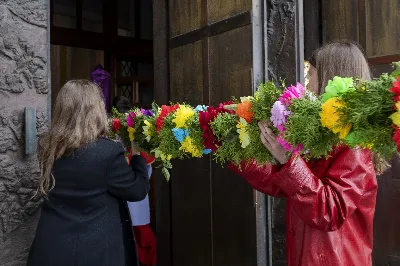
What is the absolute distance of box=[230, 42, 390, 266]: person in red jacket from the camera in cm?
208

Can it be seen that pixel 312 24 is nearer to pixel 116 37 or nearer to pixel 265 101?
pixel 116 37

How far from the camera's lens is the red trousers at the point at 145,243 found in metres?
5.35

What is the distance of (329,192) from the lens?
2.10 m

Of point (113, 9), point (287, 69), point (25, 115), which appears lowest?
point (25, 115)

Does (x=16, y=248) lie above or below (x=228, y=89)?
below

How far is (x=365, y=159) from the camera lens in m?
2.21

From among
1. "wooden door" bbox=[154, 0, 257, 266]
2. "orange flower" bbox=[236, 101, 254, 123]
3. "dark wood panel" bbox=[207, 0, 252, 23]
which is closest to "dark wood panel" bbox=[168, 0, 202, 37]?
"wooden door" bbox=[154, 0, 257, 266]

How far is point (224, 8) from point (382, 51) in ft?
5.42

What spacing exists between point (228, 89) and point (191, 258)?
58.8 inches

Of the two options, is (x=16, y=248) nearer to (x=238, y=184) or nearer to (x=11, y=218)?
(x=11, y=218)

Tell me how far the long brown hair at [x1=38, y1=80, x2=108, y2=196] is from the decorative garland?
1.30 ft

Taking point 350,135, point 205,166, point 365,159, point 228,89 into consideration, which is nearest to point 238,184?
point 205,166

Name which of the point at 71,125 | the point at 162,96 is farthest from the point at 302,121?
the point at 162,96

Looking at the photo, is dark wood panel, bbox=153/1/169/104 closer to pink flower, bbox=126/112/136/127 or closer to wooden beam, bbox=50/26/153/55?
pink flower, bbox=126/112/136/127
